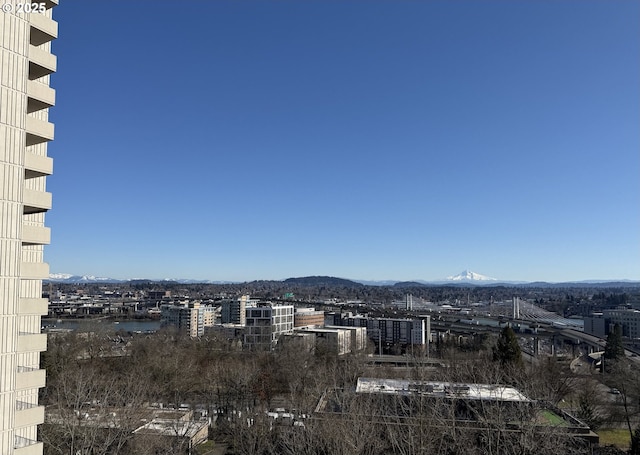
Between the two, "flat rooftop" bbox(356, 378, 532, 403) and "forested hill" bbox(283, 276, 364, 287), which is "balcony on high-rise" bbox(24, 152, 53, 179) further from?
"forested hill" bbox(283, 276, 364, 287)

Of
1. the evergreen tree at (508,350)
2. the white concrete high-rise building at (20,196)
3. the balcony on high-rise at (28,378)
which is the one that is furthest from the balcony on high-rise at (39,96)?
the evergreen tree at (508,350)

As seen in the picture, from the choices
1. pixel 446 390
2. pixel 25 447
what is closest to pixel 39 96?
pixel 25 447

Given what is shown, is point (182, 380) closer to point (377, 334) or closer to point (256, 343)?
point (256, 343)

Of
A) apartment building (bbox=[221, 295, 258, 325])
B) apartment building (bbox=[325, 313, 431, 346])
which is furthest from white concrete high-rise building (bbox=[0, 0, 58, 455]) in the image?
apartment building (bbox=[221, 295, 258, 325])

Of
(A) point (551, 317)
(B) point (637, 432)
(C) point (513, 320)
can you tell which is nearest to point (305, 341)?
(B) point (637, 432)

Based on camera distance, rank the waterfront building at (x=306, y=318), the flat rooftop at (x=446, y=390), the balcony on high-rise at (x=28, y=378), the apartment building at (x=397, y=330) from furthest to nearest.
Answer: the waterfront building at (x=306, y=318) < the apartment building at (x=397, y=330) < the flat rooftop at (x=446, y=390) < the balcony on high-rise at (x=28, y=378)

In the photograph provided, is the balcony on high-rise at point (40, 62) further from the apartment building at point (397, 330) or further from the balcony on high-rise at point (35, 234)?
the apartment building at point (397, 330)

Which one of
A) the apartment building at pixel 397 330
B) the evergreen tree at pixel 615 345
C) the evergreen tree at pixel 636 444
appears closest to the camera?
the evergreen tree at pixel 636 444

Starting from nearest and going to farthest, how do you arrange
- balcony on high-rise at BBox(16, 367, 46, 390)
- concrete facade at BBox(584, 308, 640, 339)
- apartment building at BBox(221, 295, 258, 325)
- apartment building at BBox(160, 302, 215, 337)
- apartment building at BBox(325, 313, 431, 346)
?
balcony on high-rise at BBox(16, 367, 46, 390), apartment building at BBox(325, 313, 431, 346), concrete facade at BBox(584, 308, 640, 339), apartment building at BBox(160, 302, 215, 337), apartment building at BBox(221, 295, 258, 325)
